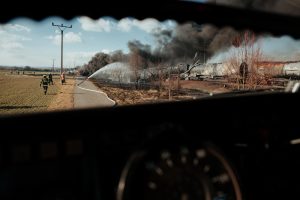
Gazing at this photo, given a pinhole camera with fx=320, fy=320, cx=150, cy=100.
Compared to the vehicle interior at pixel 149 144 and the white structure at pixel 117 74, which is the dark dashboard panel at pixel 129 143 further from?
the white structure at pixel 117 74

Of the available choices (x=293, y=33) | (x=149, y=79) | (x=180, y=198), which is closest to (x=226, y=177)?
Answer: (x=180, y=198)

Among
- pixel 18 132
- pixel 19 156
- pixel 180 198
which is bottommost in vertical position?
pixel 180 198

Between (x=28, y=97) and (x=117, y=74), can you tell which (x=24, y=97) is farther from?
(x=117, y=74)

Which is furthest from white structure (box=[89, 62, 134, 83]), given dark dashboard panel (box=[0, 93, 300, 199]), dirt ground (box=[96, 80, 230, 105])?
dark dashboard panel (box=[0, 93, 300, 199])

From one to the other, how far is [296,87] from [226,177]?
1374 mm

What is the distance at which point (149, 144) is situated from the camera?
185 cm

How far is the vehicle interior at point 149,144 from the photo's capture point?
5.13ft

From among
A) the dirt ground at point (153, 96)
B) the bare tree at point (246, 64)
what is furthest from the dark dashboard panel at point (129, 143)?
the bare tree at point (246, 64)

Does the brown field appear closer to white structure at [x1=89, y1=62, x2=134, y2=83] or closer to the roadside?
the roadside

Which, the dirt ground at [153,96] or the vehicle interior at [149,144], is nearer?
the vehicle interior at [149,144]

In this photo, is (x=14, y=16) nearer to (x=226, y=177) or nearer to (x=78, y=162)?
(x=78, y=162)

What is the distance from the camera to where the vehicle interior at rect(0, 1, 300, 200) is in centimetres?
156

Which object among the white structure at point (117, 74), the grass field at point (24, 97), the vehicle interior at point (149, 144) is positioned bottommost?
the grass field at point (24, 97)

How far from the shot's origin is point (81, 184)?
181 cm
